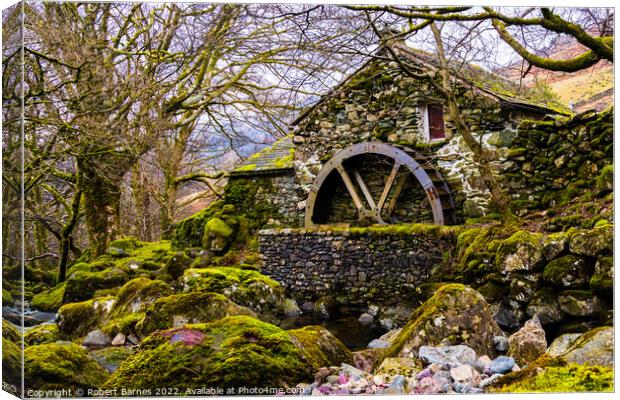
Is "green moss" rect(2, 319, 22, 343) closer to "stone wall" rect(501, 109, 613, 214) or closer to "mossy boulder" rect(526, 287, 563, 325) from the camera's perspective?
"mossy boulder" rect(526, 287, 563, 325)

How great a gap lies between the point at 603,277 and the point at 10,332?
4386mm

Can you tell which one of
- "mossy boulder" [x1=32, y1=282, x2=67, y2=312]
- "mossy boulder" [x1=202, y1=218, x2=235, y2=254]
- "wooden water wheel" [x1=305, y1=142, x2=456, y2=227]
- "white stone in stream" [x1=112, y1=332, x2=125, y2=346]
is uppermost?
"wooden water wheel" [x1=305, y1=142, x2=456, y2=227]

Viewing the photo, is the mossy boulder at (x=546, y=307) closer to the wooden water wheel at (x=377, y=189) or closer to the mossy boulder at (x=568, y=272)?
the mossy boulder at (x=568, y=272)

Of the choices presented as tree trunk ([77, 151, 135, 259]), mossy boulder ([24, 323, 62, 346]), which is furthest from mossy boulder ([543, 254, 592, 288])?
mossy boulder ([24, 323, 62, 346])

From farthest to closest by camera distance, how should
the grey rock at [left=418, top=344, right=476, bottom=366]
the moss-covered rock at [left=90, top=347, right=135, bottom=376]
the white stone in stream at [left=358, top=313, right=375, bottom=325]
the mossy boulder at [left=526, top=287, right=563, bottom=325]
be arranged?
the white stone in stream at [left=358, top=313, right=375, bottom=325]
the mossy boulder at [left=526, top=287, right=563, bottom=325]
the moss-covered rock at [left=90, top=347, right=135, bottom=376]
the grey rock at [left=418, top=344, right=476, bottom=366]

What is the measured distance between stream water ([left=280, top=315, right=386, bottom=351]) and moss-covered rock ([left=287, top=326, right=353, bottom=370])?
1.87ft

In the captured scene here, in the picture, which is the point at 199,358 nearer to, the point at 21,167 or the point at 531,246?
the point at 21,167

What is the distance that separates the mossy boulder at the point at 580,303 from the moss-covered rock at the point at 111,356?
11.3 ft

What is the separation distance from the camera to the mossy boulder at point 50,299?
4.93 metres

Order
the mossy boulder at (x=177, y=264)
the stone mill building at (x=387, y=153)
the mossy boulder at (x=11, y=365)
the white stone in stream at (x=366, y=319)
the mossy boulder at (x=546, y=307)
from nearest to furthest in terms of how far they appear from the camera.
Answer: the mossy boulder at (x=11, y=365) → the mossy boulder at (x=546, y=307) → the white stone in stream at (x=366, y=319) → the mossy boulder at (x=177, y=264) → the stone mill building at (x=387, y=153)

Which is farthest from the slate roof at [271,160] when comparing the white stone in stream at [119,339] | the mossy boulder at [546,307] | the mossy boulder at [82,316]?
the mossy boulder at [546,307]

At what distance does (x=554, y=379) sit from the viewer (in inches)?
169

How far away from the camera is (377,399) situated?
429 cm

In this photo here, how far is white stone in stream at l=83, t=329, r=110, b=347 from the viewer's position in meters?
5.25
